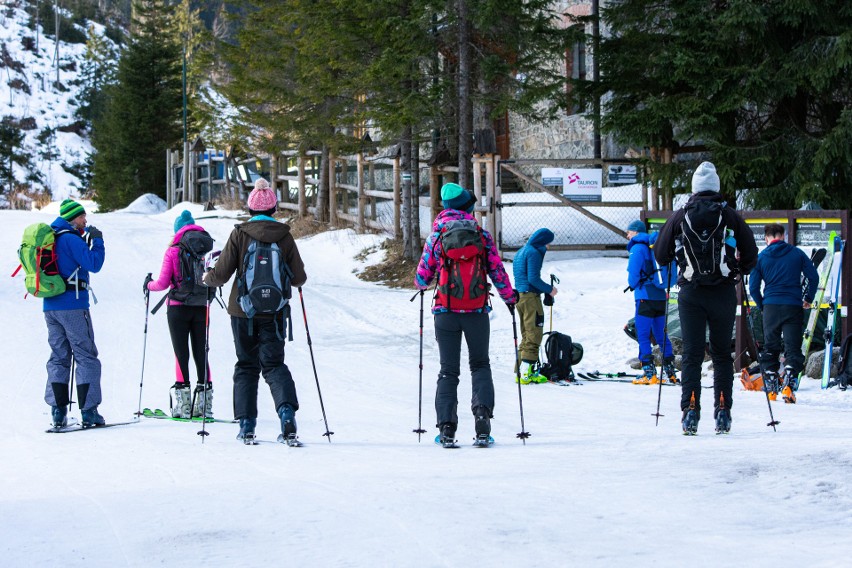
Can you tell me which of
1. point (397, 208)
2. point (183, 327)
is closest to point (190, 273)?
point (183, 327)

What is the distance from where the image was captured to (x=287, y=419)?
7812 millimetres

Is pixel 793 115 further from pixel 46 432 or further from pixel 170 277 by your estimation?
pixel 46 432

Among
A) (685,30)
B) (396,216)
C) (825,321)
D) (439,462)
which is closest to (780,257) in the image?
(825,321)

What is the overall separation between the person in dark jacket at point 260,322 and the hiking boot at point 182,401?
1.79 m

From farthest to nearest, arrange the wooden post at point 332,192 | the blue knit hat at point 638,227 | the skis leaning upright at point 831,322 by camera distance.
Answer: the wooden post at point 332,192
the blue knit hat at point 638,227
the skis leaning upright at point 831,322

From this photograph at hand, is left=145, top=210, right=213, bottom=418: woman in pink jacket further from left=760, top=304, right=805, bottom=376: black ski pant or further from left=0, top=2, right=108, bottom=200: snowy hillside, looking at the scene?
left=0, top=2, right=108, bottom=200: snowy hillside

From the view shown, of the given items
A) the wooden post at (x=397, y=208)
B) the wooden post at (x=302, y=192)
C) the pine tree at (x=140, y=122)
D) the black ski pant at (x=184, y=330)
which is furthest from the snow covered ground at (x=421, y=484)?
the pine tree at (x=140, y=122)

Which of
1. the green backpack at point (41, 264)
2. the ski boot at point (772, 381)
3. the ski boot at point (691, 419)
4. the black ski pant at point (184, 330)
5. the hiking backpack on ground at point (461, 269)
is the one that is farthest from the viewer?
the ski boot at point (772, 381)

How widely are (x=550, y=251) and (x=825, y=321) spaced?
7956mm

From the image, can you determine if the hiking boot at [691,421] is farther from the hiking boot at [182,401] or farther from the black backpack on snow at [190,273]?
the hiking boot at [182,401]

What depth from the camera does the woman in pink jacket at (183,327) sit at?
9.26 meters

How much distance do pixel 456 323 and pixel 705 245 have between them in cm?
179

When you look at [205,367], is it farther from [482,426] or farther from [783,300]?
[783,300]

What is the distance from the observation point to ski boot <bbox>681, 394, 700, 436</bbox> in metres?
7.91
